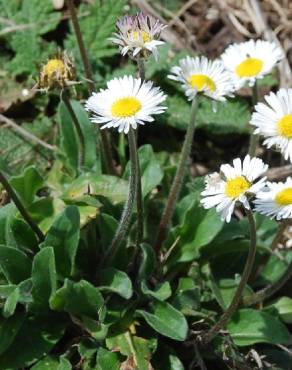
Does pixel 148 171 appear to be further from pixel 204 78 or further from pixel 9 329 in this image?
pixel 9 329

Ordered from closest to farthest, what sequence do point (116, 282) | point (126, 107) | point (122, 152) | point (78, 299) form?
point (126, 107)
point (78, 299)
point (116, 282)
point (122, 152)

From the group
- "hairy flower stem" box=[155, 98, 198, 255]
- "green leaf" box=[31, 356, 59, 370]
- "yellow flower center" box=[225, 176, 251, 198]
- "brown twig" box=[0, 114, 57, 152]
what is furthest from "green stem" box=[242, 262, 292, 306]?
"brown twig" box=[0, 114, 57, 152]

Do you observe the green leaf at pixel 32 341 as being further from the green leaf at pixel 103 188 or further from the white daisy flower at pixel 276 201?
the white daisy flower at pixel 276 201

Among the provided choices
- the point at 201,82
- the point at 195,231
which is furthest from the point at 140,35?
the point at 195,231

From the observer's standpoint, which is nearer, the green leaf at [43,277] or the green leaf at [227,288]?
the green leaf at [43,277]

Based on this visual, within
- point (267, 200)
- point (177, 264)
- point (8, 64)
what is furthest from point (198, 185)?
point (8, 64)

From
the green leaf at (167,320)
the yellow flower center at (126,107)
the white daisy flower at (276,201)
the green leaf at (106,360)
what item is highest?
the yellow flower center at (126,107)

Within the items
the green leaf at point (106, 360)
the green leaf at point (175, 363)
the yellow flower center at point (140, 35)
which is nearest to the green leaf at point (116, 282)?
the green leaf at point (106, 360)
